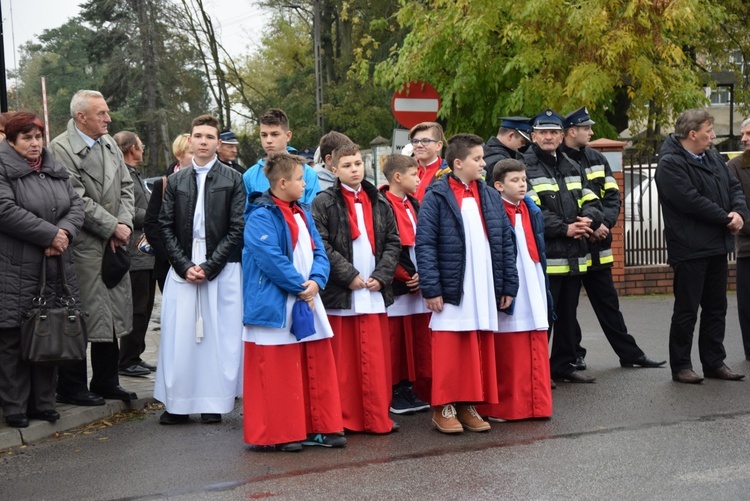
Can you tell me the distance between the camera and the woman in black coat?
7.19m

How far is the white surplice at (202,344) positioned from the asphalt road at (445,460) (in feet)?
0.70

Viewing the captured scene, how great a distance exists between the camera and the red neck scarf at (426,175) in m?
8.80

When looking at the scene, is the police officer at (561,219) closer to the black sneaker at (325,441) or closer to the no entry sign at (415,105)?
the black sneaker at (325,441)

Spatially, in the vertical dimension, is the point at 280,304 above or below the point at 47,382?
above

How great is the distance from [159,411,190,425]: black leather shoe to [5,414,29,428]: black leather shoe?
98 cm

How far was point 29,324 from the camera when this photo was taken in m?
7.13

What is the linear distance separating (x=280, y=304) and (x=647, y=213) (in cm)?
961

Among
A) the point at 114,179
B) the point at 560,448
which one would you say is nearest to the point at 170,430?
the point at 114,179

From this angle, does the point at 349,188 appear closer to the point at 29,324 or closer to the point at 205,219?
the point at 205,219

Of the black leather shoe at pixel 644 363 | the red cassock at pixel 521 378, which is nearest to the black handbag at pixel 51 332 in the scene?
the red cassock at pixel 521 378

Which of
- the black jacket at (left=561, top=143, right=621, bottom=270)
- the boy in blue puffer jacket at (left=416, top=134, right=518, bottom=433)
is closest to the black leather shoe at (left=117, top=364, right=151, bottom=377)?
the boy in blue puffer jacket at (left=416, top=134, right=518, bottom=433)

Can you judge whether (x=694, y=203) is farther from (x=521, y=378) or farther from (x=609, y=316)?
(x=521, y=378)

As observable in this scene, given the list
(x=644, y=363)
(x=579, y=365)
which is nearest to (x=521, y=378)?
(x=579, y=365)

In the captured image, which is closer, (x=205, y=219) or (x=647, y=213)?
(x=205, y=219)
